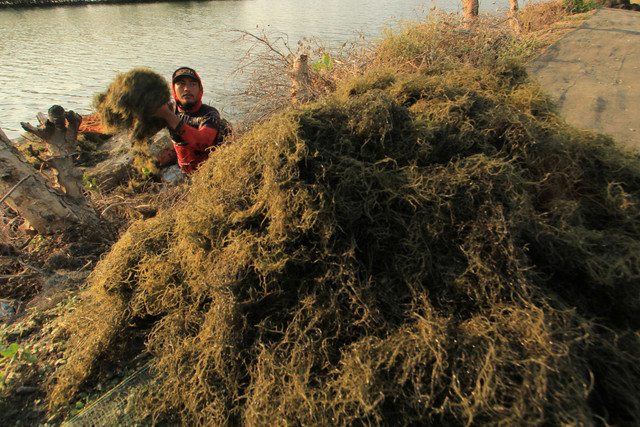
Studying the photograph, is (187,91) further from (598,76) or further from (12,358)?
(598,76)

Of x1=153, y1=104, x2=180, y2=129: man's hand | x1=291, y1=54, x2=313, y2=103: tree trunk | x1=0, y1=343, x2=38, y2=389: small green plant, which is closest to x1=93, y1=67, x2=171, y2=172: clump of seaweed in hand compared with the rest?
x1=153, y1=104, x2=180, y2=129: man's hand

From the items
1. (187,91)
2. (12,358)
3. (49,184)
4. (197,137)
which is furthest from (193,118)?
(12,358)

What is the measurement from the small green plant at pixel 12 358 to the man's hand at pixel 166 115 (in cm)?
196

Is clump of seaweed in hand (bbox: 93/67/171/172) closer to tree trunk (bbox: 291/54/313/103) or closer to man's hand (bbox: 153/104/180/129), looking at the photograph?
man's hand (bbox: 153/104/180/129)

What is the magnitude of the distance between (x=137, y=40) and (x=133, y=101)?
53.4 feet

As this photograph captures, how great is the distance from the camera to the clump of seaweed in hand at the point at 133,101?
2672mm

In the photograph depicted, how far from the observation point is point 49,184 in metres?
3.85

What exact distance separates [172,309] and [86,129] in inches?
308

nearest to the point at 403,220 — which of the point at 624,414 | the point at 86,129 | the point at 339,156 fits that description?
the point at 339,156

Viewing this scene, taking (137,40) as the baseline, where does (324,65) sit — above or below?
below

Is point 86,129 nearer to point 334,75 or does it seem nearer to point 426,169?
point 334,75

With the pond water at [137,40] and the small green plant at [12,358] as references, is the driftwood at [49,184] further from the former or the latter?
the pond water at [137,40]

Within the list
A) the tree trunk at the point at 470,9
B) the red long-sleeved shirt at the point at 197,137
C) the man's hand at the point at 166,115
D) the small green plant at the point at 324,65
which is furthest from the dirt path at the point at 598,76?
the man's hand at the point at 166,115

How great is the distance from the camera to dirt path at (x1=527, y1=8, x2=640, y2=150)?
5680 mm
